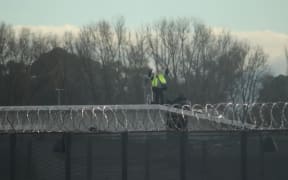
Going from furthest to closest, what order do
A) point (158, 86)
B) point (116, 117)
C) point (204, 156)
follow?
point (158, 86) → point (116, 117) → point (204, 156)

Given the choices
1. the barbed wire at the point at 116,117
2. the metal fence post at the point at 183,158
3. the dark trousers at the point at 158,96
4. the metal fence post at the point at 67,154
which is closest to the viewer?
the metal fence post at the point at 67,154

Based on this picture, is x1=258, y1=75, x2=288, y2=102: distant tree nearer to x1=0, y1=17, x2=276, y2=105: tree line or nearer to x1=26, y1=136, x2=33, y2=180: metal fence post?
x1=0, y1=17, x2=276, y2=105: tree line

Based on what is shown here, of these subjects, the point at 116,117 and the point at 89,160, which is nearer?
the point at 89,160

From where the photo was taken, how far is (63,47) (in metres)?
86.7

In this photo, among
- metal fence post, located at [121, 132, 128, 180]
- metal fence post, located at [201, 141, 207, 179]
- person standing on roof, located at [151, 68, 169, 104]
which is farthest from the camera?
person standing on roof, located at [151, 68, 169, 104]

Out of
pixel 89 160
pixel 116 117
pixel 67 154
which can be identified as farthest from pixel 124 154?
pixel 116 117

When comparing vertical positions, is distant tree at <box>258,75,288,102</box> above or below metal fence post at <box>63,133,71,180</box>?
above

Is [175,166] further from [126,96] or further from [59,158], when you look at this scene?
[126,96]

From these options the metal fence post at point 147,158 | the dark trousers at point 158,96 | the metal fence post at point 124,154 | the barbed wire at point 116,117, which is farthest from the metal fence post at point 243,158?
the dark trousers at point 158,96

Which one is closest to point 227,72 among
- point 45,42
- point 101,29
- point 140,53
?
point 140,53

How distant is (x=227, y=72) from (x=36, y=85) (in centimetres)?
2400

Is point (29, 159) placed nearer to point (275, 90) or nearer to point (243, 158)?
point (243, 158)

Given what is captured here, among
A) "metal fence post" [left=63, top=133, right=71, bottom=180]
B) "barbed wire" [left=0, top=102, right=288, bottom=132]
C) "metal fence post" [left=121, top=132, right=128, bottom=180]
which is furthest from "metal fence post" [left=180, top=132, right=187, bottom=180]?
"barbed wire" [left=0, top=102, right=288, bottom=132]

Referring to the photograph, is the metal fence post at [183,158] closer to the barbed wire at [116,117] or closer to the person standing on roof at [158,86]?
the barbed wire at [116,117]
